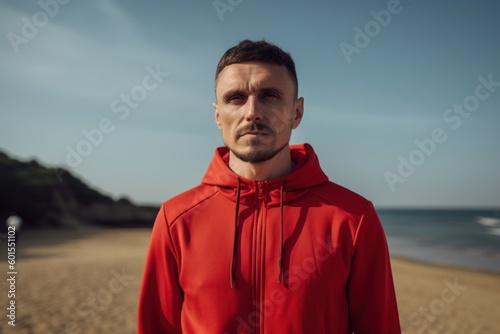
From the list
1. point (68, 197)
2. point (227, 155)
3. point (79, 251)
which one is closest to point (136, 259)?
point (79, 251)

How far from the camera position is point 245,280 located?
77.4 inches

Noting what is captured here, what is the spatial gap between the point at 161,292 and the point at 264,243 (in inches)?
24.9

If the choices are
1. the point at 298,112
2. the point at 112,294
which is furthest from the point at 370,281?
the point at 112,294

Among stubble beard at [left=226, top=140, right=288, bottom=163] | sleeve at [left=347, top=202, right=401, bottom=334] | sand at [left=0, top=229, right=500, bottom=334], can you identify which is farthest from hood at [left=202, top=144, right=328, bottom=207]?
sand at [left=0, top=229, right=500, bottom=334]

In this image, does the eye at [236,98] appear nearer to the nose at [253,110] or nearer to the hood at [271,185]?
the nose at [253,110]

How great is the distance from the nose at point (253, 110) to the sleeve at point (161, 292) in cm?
78

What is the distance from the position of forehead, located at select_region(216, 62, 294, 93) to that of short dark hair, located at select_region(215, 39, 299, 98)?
0.09ft

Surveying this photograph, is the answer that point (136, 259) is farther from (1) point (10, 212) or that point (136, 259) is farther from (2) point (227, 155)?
(2) point (227, 155)

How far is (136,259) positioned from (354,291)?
14.8m

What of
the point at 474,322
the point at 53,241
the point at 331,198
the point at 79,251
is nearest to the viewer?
the point at 331,198

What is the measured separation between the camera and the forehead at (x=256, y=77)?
200 centimetres

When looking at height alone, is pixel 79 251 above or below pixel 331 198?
below

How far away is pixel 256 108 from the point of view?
1.97m

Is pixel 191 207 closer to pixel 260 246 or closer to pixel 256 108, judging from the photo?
pixel 260 246
